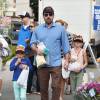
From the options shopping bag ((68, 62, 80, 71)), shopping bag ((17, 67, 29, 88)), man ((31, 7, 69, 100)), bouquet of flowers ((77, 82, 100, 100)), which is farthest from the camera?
shopping bag ((68, 62, 80, 71))

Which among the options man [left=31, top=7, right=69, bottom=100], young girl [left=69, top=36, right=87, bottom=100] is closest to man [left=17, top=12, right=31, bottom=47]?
young girl [left=69, top=36, right=87, bottom=100]

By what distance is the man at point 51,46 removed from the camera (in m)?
8.69

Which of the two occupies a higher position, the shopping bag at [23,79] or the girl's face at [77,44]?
the girl's face at [77,44]

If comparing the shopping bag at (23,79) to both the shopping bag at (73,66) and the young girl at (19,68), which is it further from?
the shopping bag at (73,66)

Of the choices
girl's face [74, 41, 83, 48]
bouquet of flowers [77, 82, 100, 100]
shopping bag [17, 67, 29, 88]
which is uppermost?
girl's face [74, 41, 83, 48]

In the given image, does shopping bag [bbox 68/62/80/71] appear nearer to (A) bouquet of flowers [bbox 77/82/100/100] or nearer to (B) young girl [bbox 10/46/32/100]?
(B) young girl [bbox 10/46/32/100]

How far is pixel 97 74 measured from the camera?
831cm

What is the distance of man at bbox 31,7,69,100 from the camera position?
8.69 meters

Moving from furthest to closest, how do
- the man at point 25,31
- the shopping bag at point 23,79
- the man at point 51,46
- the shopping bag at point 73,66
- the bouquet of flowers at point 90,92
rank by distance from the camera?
the man at point 25,31 < the shopping bag at point 73,66 < the shopping bag at point 23,79 < the man at point 51,46 < the bouquet of flowers at point 90,92

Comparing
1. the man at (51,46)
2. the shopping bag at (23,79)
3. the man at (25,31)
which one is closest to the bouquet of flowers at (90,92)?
the man at (51,46)

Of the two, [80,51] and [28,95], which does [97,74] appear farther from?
[28,95]

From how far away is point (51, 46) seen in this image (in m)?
8.72

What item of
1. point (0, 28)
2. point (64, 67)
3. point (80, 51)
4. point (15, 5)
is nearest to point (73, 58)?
point (80, 51)

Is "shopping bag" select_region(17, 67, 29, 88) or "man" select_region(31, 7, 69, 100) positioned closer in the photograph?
"man" select_region(31, 7, 69, 100)
